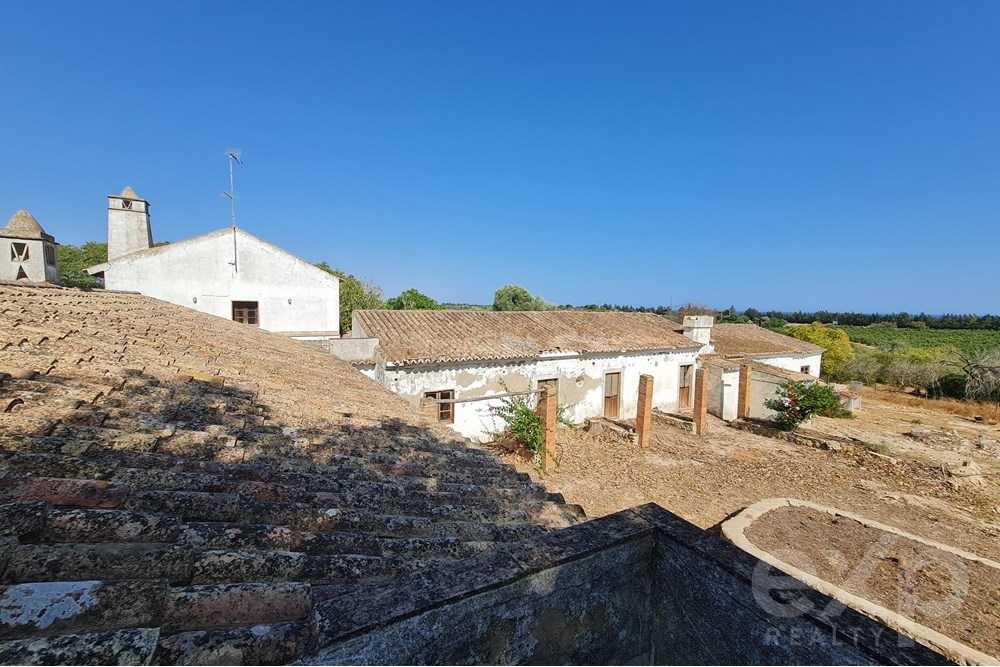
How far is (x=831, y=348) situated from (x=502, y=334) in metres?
26.6

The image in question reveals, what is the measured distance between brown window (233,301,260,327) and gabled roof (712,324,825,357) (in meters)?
21.3

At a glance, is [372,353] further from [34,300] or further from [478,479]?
[478,479]

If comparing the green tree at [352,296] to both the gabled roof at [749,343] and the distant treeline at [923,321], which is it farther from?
the distant treeline at [923,321]

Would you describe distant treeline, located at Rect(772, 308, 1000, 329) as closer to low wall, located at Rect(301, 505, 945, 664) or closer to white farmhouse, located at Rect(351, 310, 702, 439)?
white farmhouse, located at Rect(351, 310, 702, 439)

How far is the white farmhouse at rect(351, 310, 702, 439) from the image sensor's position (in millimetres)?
11945

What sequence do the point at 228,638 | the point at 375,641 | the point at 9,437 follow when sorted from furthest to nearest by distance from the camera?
the point at 9,437 < the point at 375,641 < the point at 228,638

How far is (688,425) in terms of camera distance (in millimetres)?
14898

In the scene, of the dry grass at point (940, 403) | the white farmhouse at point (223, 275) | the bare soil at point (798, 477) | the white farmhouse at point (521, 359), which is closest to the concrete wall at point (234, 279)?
the white farmhouse at point (223, 275)

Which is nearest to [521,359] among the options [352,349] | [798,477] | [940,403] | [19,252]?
[352,349]

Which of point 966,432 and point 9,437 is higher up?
point 9,437

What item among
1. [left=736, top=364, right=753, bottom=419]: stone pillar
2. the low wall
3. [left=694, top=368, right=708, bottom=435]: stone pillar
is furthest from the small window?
[left=736, top=364, right=753, bottom=419]: stone pillar

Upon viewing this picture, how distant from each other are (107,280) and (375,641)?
61.7ft

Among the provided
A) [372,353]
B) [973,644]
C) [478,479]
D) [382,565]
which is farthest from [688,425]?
[382,565]

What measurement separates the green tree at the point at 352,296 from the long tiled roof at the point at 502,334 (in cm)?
1131
